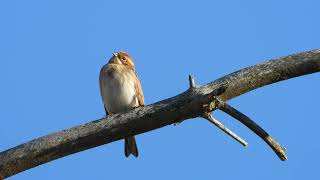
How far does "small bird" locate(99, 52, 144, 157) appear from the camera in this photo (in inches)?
304

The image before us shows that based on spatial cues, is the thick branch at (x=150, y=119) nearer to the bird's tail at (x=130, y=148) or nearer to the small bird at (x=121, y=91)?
the small bird at (x=121, y=91)

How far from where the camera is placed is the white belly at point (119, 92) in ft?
25.3

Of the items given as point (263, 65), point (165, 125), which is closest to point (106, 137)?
point (165, 125)

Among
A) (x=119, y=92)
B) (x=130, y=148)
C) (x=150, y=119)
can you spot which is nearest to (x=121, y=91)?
(x=119, y=92)

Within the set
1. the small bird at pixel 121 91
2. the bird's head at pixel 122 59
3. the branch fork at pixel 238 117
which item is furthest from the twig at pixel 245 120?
the bird's head at pixel 122 59

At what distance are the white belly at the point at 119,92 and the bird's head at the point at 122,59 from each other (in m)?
0.58

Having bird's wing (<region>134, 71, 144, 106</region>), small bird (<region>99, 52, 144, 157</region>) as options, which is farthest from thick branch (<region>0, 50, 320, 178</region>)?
bird's wing (<region>134, 71, 144, 106</region>)

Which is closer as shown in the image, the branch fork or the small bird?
the branch fork

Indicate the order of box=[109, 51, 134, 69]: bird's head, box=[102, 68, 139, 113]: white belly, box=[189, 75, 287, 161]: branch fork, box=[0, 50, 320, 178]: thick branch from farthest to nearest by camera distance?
1. box=[109, 51, 134, 69]: bird's head
2. box=[102, 68, 139, 113]: white belly
3. box=[0, 50, 320, 178]: thick branch
4. box=[189, 75, 287, 161]: branch fork

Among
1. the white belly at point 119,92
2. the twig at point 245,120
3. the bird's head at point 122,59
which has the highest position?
the bird's head at point 122,59

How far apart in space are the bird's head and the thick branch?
4485 millimetres

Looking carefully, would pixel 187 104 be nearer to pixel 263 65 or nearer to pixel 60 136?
pixel 263 65

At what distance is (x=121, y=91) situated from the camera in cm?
770

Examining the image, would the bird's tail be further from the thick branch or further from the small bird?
the thick branch
